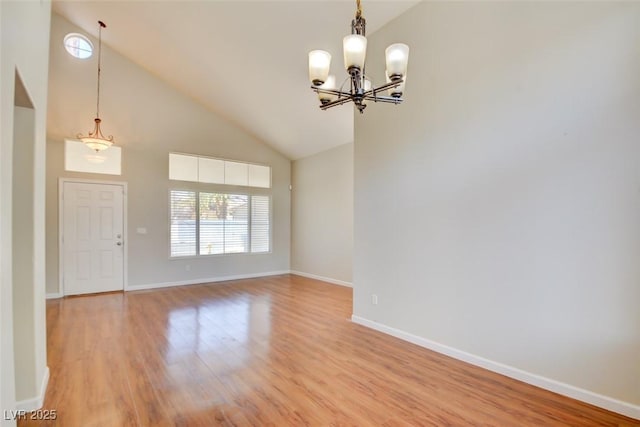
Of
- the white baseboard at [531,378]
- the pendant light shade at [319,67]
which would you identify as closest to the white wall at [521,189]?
the white baseboard at [531,378]

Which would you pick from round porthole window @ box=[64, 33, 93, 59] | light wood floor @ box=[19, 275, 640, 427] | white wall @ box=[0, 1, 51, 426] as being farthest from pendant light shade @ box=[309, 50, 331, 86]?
round porthole window @ box=[64, 33, 93, 59]

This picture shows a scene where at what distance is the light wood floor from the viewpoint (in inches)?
86.2

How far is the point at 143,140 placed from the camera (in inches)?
248

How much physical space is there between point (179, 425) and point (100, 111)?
591 centimetres

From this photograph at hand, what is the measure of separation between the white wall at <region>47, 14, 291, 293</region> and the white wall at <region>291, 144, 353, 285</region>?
104cm

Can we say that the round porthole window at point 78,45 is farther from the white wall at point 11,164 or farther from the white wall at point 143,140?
the white wall at point 11,164

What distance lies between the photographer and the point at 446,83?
3.26m

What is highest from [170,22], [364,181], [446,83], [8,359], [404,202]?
[170,22]

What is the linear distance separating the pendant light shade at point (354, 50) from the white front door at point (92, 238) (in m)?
5.81

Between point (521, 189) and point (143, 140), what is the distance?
6.64 m

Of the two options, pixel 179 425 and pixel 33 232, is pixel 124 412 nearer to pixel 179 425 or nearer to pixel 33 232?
pixel 179 425

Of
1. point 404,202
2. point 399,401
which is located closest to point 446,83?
point 404,202

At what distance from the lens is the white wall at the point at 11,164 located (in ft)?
4.73

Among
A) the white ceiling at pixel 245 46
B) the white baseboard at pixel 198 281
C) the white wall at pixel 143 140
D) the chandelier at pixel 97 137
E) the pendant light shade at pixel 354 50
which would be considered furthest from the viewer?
the white baseboard at pixel 198 281
